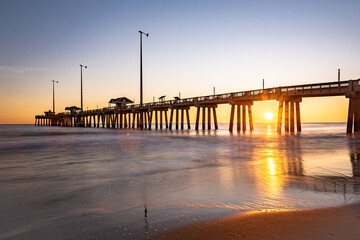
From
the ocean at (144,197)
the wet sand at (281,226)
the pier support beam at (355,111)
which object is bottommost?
the ocean at (144,197)

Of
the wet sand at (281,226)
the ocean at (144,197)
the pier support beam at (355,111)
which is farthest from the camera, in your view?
the pier support beam at (355,111)

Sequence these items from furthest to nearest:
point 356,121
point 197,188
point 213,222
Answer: point 356,121, point 197,188, point 213,222

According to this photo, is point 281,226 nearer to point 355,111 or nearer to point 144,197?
point 144,197

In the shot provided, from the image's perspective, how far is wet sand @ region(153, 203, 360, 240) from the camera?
3264 mm

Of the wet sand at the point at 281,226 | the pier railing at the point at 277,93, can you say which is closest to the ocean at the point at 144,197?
the wet sand at the point at 281,226

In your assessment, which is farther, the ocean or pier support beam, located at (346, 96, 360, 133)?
pier support beam, located at (346, 96, 360, 133)

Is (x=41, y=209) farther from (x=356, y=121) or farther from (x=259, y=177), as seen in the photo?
(x=356, y=121)

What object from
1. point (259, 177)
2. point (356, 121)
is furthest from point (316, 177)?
point (356, 121)

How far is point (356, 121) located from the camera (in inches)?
1097

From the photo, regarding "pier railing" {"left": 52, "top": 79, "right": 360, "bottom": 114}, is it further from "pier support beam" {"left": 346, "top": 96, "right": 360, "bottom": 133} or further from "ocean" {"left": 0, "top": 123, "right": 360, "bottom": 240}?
"ocean" {"left": 0, "top": 123, "right": 360, "bottom": 240}

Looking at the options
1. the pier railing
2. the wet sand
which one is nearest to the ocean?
the wet sand

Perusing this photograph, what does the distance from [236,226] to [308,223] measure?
1.01 meters

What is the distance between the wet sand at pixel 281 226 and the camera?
3264 millimetres

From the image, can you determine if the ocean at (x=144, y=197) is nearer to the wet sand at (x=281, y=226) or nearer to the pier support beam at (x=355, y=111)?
the wet sand at (x=281, y=226)
